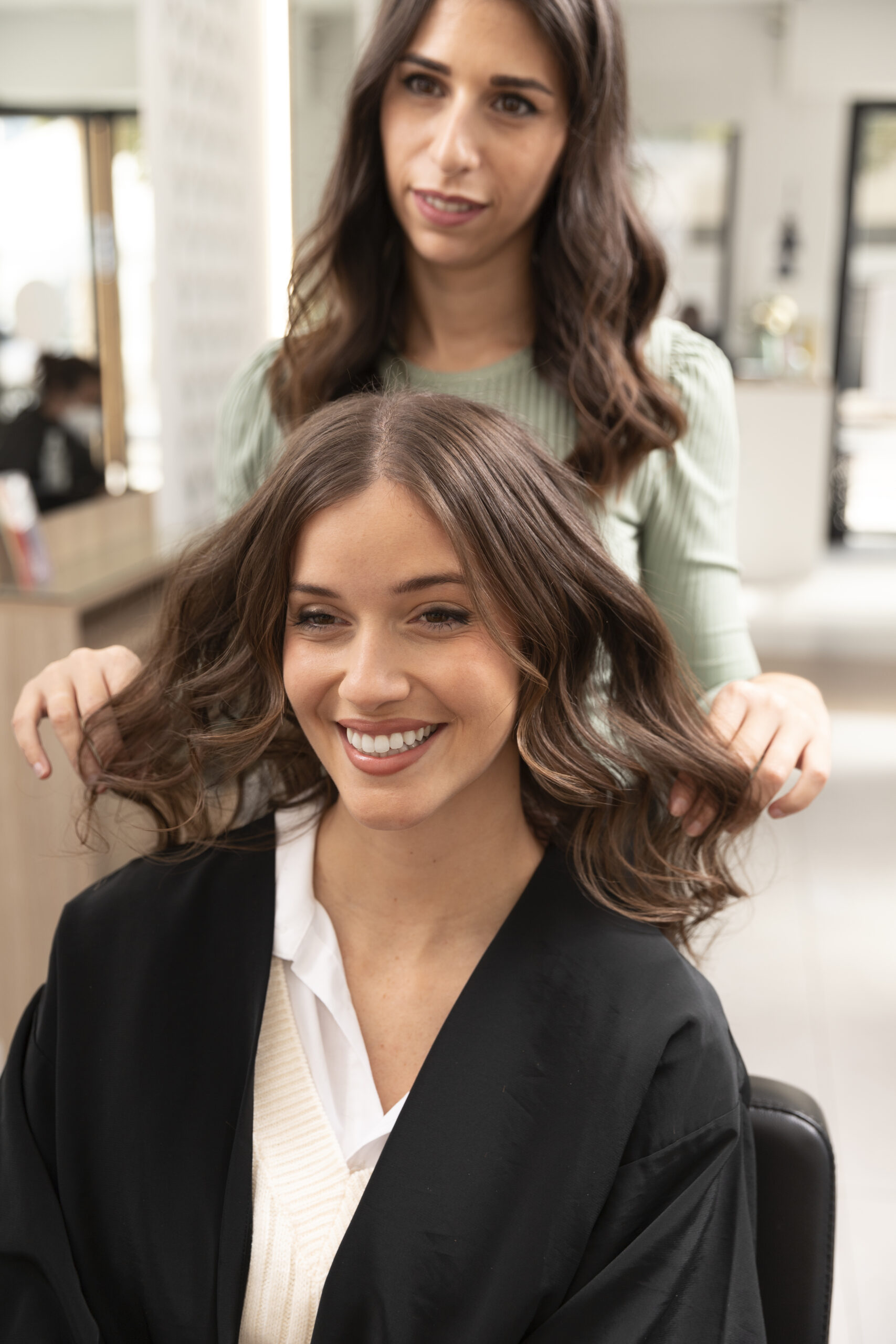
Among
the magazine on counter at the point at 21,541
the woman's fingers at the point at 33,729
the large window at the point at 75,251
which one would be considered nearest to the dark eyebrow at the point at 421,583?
the woman's fingers at the point at 33,729

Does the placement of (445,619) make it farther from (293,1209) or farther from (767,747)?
(293,1209)

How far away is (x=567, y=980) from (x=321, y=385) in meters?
0.67

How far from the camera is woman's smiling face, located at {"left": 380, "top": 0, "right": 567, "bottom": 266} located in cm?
124

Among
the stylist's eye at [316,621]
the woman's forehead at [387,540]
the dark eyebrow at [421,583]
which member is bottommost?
the stylist's eye at [316,621]

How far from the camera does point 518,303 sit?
4.66 ft

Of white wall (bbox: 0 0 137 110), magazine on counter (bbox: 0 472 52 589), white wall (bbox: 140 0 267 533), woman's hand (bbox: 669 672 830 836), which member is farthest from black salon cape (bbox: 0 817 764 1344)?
white wall (bbox: 0 0 137 110)

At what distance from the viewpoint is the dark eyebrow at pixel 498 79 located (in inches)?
49.3

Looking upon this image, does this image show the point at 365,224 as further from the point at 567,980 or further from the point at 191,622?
the point at 567,980

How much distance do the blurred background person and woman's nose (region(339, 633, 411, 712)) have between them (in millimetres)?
2959

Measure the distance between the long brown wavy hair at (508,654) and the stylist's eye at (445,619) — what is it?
14mm

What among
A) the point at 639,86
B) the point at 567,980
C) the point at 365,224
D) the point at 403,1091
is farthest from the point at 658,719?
the point at 639,86

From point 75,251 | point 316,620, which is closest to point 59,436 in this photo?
point 75,251

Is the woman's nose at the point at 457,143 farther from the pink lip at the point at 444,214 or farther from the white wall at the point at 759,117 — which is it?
the white wall at the point at 759,117

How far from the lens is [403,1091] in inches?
41.0
